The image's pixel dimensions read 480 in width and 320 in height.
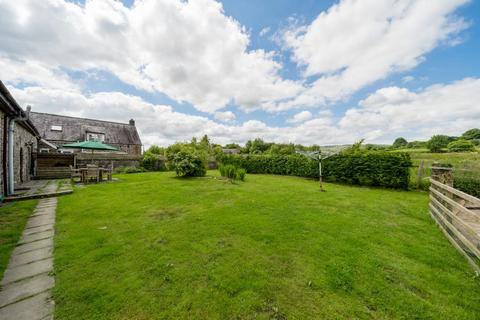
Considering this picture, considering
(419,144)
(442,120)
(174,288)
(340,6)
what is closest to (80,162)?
(174,288)

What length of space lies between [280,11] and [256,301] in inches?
450

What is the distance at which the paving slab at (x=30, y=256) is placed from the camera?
8.47ft

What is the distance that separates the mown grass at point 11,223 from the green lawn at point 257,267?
22.5 inches

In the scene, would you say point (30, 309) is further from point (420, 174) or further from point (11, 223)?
point (420, 174)

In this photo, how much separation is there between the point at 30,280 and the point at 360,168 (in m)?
11.8

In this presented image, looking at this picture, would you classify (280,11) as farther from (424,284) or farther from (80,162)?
(80,162)

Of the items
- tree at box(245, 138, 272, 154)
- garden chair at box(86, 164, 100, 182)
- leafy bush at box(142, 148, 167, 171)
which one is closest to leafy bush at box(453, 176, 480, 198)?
garden chair at box(86, 164, 100, 182)

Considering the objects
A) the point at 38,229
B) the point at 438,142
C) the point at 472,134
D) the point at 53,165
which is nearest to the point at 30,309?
the point at 38,229

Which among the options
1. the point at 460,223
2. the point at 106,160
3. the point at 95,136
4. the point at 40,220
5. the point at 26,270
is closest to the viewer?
the point at 26,270

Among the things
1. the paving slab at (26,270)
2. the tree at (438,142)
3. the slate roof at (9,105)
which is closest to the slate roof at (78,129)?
the slate roof at (9,105)

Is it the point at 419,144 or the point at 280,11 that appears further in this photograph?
the point at 419,144

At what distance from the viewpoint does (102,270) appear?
2.37 m

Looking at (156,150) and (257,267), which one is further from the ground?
(156,150)

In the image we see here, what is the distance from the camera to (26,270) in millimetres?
2402
